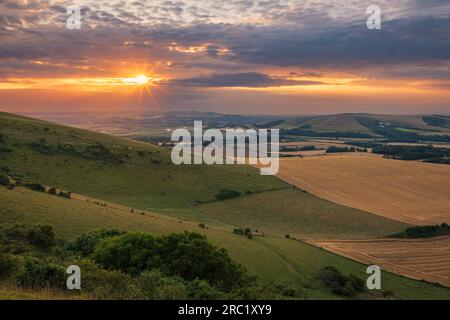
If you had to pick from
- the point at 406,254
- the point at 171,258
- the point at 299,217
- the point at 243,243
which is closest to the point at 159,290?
the point at 171,258

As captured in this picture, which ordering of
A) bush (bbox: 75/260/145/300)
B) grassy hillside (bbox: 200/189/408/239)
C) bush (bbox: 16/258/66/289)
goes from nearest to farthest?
bush (bbox: 75/260/145/300) → bush (bbox: 16/258/66/289) → grassy hillside (bbox: 200/189/408/239)

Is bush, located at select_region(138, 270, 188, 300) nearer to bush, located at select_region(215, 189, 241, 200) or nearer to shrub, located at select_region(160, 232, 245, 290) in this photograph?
shrub, located at select_region(160, 232, 245, 290)

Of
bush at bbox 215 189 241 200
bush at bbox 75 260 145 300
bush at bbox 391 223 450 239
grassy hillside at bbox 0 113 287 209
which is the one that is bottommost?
bush at bbox 391 223 450 239

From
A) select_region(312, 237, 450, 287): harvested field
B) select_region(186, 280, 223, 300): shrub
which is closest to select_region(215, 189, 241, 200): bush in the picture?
select_region(312, 237, 450, 287): harvested field

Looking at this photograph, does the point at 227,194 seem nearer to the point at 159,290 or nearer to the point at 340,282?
the point at 340,282
